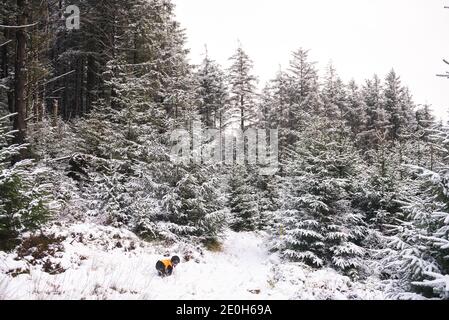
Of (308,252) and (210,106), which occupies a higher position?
(210,106)

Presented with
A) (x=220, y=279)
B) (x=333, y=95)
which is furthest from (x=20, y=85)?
(x=333, y=95)

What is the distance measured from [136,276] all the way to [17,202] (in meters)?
3.73

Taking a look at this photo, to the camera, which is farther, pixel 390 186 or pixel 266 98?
pixel 266 98

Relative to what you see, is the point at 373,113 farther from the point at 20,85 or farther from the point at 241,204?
the point at 20,85

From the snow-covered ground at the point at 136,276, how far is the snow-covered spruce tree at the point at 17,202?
28.5 inches

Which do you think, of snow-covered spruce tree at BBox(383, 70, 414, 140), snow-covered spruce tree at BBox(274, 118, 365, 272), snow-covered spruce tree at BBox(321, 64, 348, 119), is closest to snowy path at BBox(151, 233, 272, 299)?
snow-covered spruce tree at BBox(274, 118, 365, 272)

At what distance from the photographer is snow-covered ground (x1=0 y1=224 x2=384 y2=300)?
7781mm

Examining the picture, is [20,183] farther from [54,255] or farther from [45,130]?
[45,130]

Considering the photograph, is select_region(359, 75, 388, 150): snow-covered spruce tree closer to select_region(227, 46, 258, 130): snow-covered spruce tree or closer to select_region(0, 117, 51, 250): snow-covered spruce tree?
select_region(227, 46, 258, 130): snow-covered spruce tree

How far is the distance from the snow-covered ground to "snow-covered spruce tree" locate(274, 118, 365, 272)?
150 centimetres

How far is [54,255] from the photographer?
9422 mm

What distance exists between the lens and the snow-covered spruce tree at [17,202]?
837cm
